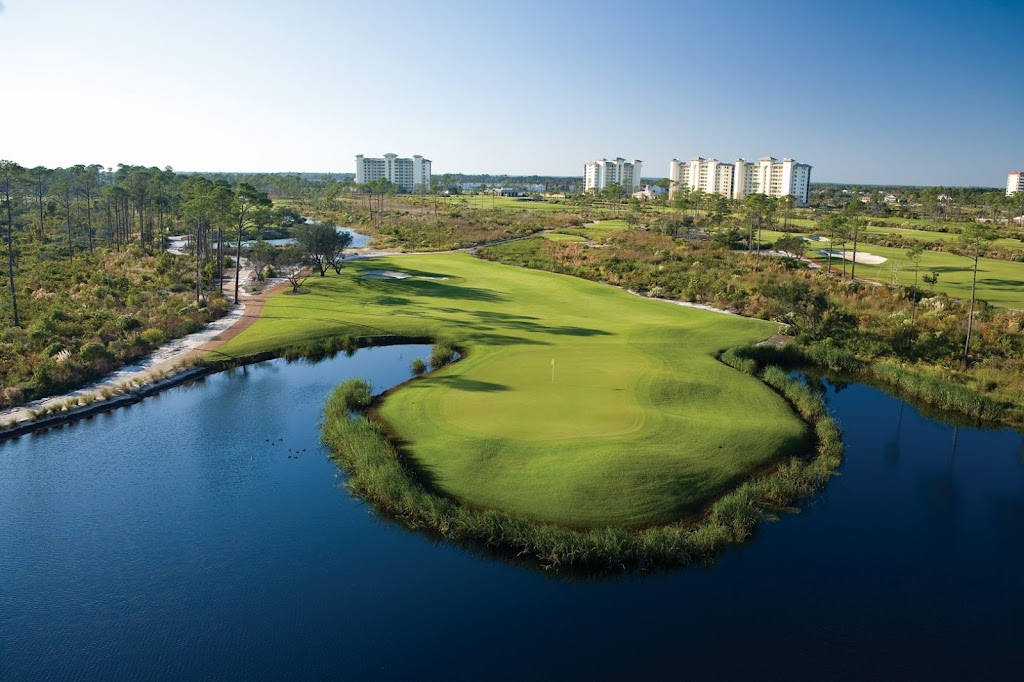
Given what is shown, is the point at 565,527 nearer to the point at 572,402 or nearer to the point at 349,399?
the point at 572,402

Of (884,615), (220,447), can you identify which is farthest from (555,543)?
(220,447)

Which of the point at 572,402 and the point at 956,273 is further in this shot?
the point at 956,273

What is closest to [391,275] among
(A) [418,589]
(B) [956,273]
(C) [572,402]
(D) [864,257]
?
(C) [572,402]

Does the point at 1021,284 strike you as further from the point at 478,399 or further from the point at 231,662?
the point at 231,662

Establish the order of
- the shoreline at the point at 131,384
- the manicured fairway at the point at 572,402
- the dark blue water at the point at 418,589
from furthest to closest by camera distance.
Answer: the shoreline at the point at 131,384 < the manicured fairway at the point at 572,402 < the dark blue water at the point at 418,589

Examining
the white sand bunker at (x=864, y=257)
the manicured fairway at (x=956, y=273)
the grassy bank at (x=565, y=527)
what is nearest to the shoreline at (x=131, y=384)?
the grassy bank at (x=565, y=527)

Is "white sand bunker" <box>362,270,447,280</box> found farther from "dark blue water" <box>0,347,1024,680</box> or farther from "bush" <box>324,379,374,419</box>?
"dark blue water" <box>0,347,1024,680</box>

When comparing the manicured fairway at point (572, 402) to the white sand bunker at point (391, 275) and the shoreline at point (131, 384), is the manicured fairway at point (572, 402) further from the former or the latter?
the white sand bunker at point (391, 275)
